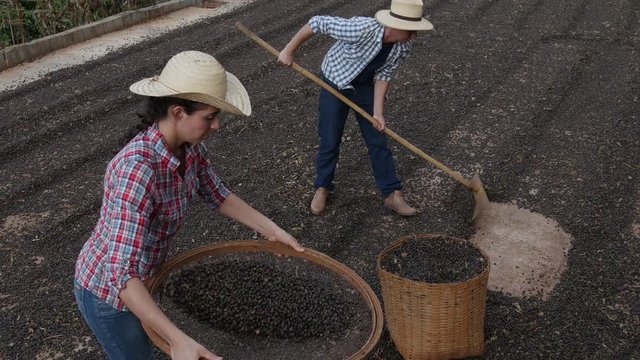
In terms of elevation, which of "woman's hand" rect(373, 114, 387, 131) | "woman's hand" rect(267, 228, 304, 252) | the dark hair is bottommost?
"woman's hand" rect(373, 114, 387, 131)

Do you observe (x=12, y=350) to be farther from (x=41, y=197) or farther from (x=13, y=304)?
(x=41, y=197)

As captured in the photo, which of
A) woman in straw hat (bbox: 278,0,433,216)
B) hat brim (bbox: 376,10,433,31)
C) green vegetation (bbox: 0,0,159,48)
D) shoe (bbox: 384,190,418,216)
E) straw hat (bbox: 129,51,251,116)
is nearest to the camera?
straw hat (bbox: 129,51,251,116)

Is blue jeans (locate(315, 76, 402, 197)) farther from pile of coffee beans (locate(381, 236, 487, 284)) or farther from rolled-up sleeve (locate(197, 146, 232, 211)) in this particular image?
rolled-up sleeve (locate(197, 146, 232, 211))

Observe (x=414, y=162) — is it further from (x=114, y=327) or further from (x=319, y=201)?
(x=114, y=327)

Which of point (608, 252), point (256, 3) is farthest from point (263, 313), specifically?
point (256, 3)

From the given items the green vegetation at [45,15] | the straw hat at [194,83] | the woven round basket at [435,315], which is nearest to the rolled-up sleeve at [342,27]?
the woven round basket at [435,315]

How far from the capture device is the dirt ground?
3494mm

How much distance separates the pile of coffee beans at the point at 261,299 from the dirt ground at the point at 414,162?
2.42 feet

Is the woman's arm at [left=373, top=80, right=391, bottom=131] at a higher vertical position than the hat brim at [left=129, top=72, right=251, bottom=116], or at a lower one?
lower

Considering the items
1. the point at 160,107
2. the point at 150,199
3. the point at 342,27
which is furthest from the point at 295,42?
the point at 150,199

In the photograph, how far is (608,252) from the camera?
13.2ft

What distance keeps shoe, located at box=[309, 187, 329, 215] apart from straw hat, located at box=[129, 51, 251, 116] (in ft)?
7.15

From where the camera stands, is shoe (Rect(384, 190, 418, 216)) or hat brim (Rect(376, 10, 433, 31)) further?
shoe (Rect(384, 190, 418, 216))

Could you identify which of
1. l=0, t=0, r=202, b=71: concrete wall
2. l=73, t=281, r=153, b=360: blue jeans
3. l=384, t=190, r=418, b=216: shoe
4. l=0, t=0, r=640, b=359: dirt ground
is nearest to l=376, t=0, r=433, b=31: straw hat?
l=384, t=190, r=418, b=216: shoe
